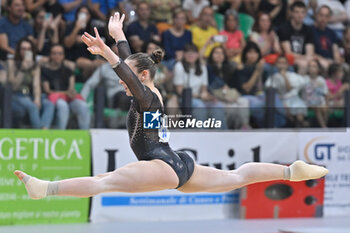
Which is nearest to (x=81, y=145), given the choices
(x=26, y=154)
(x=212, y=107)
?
(x=26, y=154)

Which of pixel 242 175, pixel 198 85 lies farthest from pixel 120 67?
pixel 198 85

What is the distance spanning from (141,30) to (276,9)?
338cm

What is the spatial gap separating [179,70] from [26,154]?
2688 mm

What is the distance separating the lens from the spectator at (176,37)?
11.0 meters

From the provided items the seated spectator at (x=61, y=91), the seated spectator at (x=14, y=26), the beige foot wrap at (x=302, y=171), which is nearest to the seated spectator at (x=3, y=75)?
the seated spectator at (x=61, y=91)

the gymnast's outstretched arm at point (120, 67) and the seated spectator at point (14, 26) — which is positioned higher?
the seated spectator at point (14, 26)

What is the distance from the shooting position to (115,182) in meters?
5.31

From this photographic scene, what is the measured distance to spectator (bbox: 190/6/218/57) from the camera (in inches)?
455

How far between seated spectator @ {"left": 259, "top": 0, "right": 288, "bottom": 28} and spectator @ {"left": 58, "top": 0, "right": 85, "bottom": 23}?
382 cm

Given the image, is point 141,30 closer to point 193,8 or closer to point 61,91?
point 193,8

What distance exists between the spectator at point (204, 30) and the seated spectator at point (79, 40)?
2.03m

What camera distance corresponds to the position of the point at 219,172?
585 centimetres

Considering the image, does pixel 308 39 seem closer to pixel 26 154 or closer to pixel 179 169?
pixel 26 154

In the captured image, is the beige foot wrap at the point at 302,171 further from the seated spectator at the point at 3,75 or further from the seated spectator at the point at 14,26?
the seated spectator at the point at 14,26
